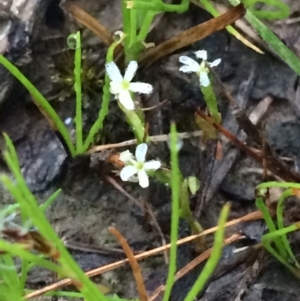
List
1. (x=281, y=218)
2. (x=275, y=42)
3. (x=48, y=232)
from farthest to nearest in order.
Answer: (x=275, y=42) → (x=281, y=218) → (x=48, y=232)

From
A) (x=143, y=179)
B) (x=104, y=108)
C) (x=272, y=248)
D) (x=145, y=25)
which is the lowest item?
(x=272, y=248)

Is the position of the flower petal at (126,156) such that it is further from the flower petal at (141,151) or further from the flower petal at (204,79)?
the flower petal at (204,79)

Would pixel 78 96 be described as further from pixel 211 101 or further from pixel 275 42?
pixel 275 42

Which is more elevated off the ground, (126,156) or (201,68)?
(201,68)

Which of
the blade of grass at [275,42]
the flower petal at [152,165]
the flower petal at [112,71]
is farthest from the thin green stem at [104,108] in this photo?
the blade of grass at [275,42]

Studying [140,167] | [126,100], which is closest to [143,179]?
[140,167]

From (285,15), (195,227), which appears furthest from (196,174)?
(285,15)

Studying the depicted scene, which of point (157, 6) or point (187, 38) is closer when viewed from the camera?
point (157, 6)
